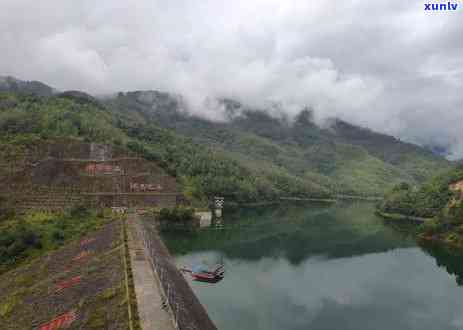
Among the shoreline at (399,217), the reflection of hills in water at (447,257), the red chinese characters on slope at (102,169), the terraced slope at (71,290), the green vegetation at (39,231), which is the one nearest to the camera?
the terraced slope at (71,290)

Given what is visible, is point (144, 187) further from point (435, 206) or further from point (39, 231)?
point (435, 206)

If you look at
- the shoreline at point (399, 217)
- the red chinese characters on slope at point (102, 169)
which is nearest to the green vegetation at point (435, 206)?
the shoreline at point (399, 217)

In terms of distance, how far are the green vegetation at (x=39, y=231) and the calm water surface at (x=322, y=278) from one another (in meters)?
15.4

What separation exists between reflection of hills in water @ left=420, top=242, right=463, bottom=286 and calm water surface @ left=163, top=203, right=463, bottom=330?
179 millimetres

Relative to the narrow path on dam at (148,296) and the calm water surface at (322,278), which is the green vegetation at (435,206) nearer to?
the calm water surface at (322,278)

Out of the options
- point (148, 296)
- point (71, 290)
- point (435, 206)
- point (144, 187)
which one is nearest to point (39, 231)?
point (71, 290)

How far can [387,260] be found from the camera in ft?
221

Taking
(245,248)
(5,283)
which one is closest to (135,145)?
(245,248)

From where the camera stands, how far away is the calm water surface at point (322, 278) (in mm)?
38438

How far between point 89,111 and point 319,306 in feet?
441

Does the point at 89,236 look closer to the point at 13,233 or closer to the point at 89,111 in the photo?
the point at 13,233

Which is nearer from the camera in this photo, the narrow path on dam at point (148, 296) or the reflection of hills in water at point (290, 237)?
the narrow path on dam at point (148, 296)

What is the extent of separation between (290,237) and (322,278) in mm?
29032

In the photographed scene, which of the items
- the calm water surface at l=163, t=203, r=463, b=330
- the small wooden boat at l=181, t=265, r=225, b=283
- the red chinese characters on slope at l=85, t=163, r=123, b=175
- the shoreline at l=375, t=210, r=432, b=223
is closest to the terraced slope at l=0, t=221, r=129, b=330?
the small wooden boat at l=181, t=265, r=225, b=283
